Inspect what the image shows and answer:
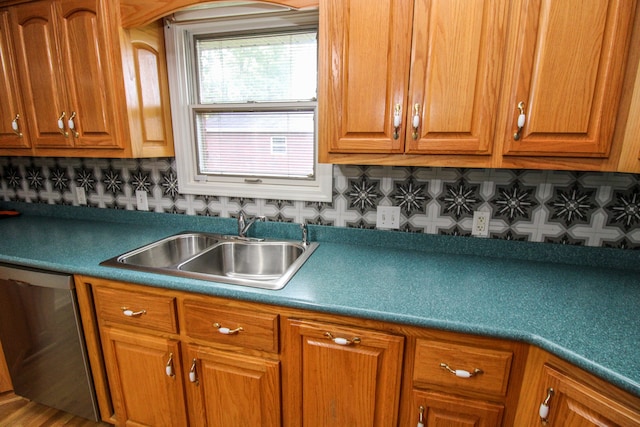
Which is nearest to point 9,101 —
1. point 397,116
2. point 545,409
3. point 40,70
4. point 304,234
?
point 40,70

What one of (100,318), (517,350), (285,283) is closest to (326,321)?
(285,283)

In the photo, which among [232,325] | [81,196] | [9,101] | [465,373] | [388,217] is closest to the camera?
[465,373]

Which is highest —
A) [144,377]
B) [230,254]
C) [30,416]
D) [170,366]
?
[230,254]

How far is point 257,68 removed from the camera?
1663mm

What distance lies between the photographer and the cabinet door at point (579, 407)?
757mm

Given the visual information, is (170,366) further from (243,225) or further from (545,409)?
(545,409)

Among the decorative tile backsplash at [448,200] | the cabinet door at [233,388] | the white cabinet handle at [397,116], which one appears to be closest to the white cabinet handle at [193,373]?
the cabinet door at [233,388]

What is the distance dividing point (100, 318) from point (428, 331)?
1351 mm

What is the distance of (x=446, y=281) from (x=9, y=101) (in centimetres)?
232

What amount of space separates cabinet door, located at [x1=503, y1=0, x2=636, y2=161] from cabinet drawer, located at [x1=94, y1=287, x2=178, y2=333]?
1428 millimetres

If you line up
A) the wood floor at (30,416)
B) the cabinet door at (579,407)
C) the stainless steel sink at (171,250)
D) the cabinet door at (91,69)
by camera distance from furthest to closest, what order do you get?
the wood floor at (30,416)
the stainless steel sink at (171,250)
the cabinet door at (91,69)
the cabinet door at (579,407)

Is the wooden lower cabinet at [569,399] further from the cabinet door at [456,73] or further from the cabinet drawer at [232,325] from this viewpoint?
the cabinet drawer at [232,325]

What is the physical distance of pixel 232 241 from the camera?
1703 millimetres

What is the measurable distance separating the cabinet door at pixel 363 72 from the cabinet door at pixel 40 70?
1.35 meters
